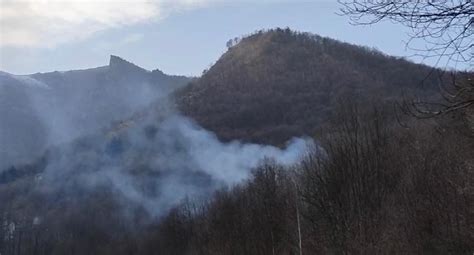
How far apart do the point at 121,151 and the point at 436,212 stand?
127550mm

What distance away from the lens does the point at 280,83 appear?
439 feet

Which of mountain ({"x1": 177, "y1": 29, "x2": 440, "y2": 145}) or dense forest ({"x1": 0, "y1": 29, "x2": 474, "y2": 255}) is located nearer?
dense forest ({"x1": 0, "y1": 29, "x2": 474, "y2": 255})

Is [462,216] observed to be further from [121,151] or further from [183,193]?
[121,151]

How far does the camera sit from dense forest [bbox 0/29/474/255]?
2567cm

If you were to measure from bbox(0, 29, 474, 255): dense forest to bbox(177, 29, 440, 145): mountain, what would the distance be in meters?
0.40

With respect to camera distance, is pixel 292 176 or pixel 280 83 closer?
pixel 292 176

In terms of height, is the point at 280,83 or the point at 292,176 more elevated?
the point at 280,83

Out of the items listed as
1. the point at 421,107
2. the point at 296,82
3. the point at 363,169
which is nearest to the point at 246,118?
the point at 296,82

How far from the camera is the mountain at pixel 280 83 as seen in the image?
108m

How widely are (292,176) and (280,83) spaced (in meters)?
87.1

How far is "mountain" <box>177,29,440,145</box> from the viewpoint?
10838 centimetres

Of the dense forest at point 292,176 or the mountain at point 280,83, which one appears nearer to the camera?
the dense forest at point 292,176

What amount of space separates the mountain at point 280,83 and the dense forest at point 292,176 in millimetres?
397

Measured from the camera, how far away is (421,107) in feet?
Result: 18.5
